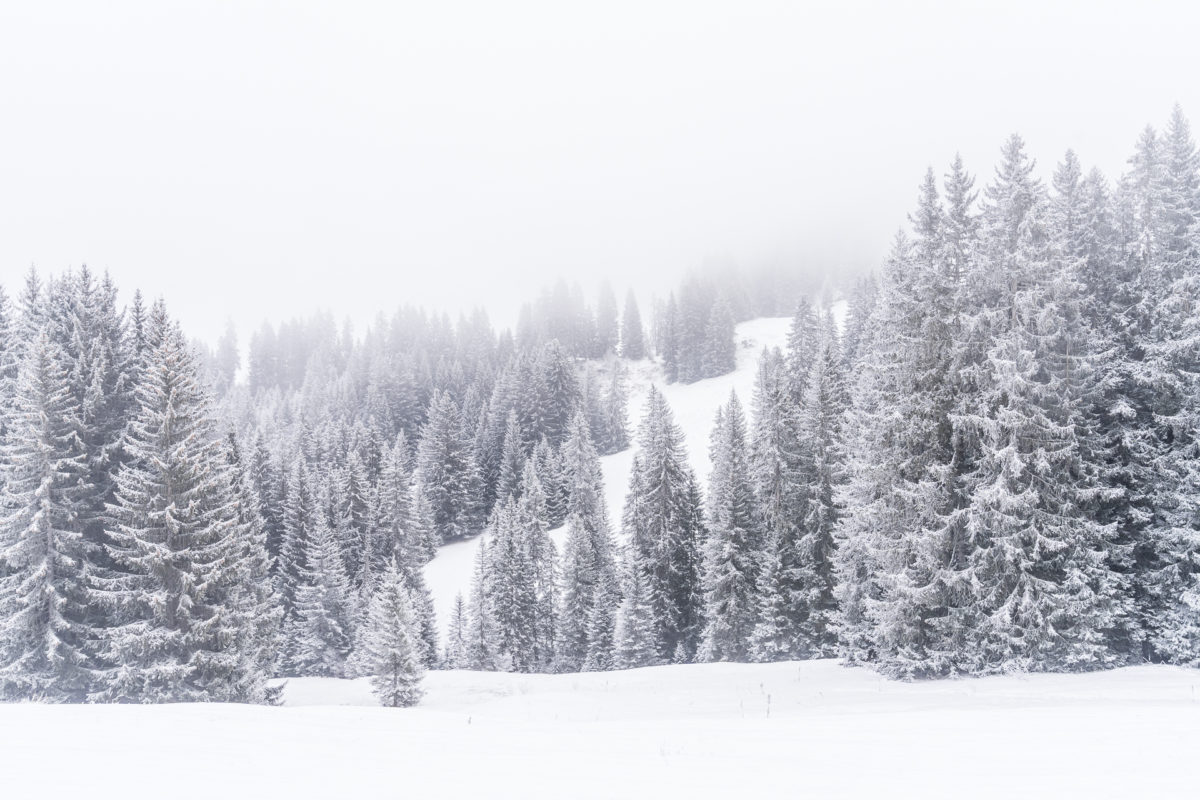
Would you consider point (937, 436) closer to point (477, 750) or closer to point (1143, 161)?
point (1143, 161)

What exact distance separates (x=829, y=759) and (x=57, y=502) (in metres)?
24.6

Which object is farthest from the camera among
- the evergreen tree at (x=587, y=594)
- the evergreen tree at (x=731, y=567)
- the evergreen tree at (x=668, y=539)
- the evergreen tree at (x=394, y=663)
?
the evergreen tree at (x=587, y=594)

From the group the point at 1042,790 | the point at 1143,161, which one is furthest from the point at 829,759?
the point at 1143,161

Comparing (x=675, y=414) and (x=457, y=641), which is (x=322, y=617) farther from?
(x=675, y=414)

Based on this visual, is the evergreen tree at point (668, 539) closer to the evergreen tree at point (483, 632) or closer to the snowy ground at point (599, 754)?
the evergreen tree at point (483, 632)

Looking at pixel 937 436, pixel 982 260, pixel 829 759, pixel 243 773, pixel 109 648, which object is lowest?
pixel 109 648

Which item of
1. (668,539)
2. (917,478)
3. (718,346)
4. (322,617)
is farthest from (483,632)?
(718,346)

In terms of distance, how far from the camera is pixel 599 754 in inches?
328

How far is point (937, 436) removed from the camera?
19469 millimetres

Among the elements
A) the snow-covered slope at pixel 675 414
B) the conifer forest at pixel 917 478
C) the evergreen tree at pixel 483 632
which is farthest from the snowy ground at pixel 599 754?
the snow-covered slope at pixel 675 414

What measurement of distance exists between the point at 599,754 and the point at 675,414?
7867 centimetres

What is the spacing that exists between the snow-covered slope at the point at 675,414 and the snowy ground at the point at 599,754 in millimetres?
35075

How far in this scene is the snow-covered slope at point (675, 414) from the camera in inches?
2234

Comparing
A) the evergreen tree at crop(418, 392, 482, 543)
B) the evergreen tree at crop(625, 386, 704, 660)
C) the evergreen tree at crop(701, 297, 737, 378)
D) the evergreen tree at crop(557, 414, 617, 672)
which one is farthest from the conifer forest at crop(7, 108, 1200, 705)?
the evergreen tree at crop(701, 297, 737, 378)
